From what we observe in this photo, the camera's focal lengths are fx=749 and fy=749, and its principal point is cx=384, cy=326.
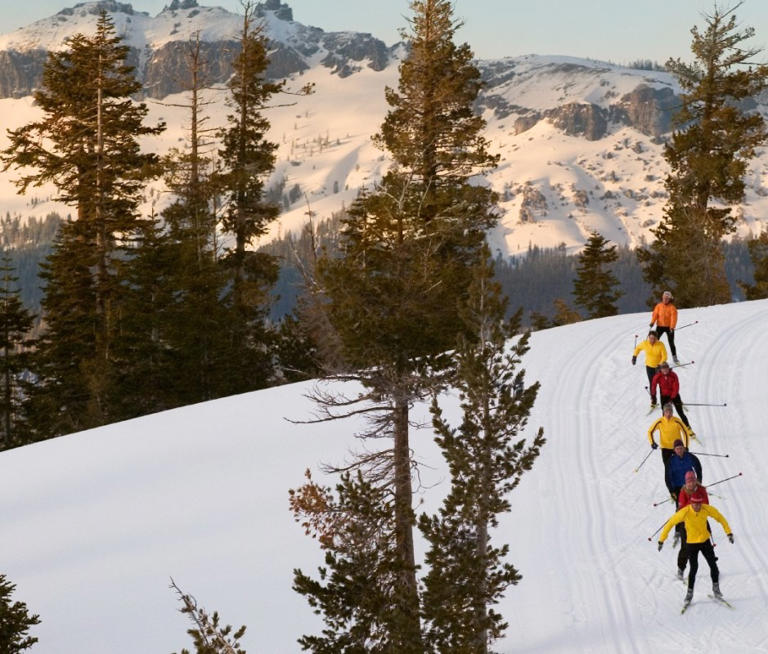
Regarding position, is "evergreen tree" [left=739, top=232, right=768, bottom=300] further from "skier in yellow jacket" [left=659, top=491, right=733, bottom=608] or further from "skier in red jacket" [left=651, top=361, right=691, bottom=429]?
"skier in yellow jacket" [left=659, top=491, right=733, bottom=608]

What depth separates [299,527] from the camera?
56.3 feet

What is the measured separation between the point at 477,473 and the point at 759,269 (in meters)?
50.5

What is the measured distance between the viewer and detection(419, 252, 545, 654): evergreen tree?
10031 mm

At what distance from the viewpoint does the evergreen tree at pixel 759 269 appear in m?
50.0

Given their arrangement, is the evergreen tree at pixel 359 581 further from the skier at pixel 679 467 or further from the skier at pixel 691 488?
the skier at pixel 679 467

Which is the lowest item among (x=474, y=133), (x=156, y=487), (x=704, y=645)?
(x=704, y=645)

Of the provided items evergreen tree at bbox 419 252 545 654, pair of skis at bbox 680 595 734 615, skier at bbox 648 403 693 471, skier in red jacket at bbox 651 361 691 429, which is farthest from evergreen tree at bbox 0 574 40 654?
skier in red jacket at bbox 651 361 691 429

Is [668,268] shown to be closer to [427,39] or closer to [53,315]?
[427,39]

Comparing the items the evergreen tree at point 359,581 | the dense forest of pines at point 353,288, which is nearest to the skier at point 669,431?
the dense forest of pines at point 353,288

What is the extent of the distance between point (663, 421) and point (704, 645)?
4113 mm

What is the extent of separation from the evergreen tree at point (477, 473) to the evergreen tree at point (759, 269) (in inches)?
1776

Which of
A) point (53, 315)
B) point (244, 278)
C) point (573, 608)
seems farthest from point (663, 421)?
point (53, 315)

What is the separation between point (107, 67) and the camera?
27.9m

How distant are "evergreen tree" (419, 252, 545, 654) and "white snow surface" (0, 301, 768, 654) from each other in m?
2.44
